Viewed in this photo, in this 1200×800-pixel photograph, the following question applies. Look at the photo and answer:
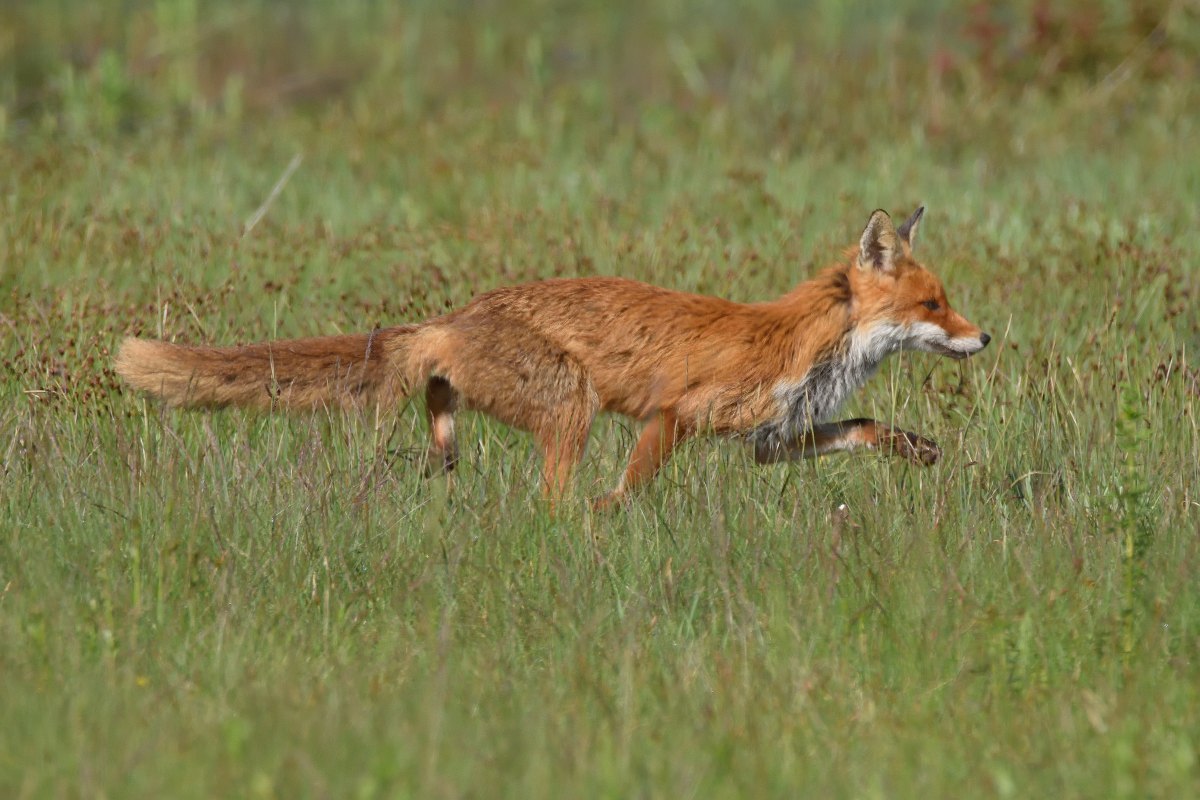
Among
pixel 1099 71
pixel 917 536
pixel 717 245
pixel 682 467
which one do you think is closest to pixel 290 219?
pixel 717 245

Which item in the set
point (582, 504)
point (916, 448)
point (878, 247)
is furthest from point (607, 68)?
point (582, 504)

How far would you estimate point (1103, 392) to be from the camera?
704cm

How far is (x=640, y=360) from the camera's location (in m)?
6.70

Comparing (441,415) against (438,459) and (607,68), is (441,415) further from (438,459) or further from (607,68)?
(607,68)

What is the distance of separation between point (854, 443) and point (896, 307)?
65 centimetres

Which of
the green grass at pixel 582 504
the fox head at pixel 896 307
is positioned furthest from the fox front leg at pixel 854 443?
the fox head at pixel 896 307

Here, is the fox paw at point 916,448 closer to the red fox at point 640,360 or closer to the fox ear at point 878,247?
the red fox at point 640,360

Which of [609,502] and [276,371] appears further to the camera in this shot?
[276,371]

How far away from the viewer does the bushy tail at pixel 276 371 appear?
6.19 m

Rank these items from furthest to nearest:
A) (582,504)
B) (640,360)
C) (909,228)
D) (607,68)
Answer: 1. (607,68)
2. (909,228)
3. (640,360)
4. (582,504)

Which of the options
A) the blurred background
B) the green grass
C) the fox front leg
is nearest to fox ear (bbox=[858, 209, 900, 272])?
the green grass

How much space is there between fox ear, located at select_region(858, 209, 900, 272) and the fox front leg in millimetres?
726

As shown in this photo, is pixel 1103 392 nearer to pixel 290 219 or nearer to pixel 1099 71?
pixel 290 219

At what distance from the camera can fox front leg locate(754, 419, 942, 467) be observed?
6309mm
